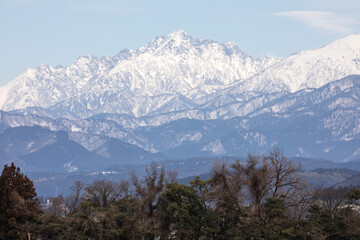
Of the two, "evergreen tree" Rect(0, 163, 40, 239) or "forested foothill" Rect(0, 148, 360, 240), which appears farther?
"evergreen tree" Rect(0, 163, 40, 239)

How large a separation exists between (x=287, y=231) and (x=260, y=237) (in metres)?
4.44

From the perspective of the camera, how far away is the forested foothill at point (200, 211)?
10888 cm

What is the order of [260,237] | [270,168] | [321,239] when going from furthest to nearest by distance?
[270,168] < [260,237] < [321,239]

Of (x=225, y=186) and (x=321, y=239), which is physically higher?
(x=225, y=186)

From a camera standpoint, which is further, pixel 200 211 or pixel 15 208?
pixel 200 211

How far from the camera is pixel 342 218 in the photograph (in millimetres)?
107562

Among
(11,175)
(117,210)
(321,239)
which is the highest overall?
(11,175)

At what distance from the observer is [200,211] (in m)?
116

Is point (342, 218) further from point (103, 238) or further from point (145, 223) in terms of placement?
point (103, 238)

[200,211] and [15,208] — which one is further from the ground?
[15,208]

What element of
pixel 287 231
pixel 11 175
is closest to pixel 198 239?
pixel 287 231

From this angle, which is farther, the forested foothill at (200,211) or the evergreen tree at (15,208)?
the evergreen tree at (15,208)

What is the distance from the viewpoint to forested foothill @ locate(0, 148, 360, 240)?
10888 centimetres

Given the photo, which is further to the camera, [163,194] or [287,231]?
[163,194]
